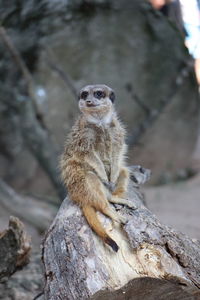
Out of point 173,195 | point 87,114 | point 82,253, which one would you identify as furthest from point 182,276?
point 173,195

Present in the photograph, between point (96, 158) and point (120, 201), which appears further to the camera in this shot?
point (96, 158)

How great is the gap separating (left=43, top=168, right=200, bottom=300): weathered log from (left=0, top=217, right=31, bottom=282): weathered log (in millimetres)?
367

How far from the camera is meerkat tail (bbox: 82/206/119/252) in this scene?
1.73 meters

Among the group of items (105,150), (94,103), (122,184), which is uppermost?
(94,103)

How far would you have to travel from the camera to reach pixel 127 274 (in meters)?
1.65

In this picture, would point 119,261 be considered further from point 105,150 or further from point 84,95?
point 84,95

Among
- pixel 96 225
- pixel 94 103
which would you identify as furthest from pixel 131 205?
pixel 94 103

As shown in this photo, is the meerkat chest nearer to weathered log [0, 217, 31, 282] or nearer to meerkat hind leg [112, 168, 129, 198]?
meerkat hind leg [112, 168, 129, 198]

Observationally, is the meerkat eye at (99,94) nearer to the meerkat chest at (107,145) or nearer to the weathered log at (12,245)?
the meerkat chest at (107,145)

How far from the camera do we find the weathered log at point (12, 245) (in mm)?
2213

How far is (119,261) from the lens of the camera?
1700 millimetres

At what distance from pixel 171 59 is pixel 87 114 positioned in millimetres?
3989

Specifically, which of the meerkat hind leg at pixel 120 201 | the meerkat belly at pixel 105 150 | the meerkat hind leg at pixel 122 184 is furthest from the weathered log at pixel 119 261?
the meerkat belly at pixel 105 150

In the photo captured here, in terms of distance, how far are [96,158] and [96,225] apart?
1.43 feet
